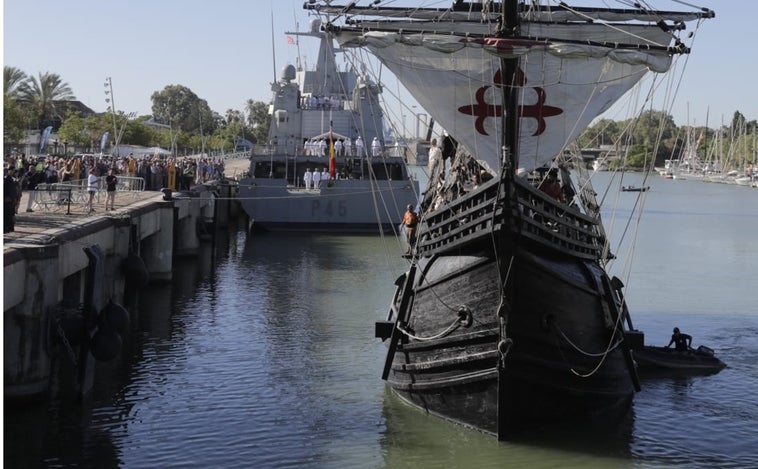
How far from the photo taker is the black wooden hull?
1456cm

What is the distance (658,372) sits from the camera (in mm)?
19906

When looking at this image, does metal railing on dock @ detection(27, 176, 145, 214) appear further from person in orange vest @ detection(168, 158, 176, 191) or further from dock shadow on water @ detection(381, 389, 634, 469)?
dock shadow on water @ detection(381, 389, 634, 469)

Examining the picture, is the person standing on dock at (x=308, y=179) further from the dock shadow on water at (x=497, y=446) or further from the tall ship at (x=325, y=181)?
the dock shadow on water at (x=497, y=446)

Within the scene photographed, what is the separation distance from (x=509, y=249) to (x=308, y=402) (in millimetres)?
5111

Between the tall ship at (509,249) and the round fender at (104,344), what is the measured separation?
444cm

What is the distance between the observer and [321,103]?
56656 mm

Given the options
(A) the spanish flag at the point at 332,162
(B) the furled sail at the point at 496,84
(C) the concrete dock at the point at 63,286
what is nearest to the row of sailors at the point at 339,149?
(A) the spanish flag at the point at 332,162

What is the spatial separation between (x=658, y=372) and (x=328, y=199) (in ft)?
95.9

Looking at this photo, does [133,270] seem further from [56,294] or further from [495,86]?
[495,86]

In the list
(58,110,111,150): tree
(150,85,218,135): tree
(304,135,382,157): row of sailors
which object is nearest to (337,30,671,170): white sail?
(304,135,382,157): row of sailors

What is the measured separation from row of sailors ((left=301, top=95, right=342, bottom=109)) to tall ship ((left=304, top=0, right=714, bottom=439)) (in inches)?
1496

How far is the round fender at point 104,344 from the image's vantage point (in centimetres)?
1669

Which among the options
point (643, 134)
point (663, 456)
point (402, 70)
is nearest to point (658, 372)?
point (663, 456)

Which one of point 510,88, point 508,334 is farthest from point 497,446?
point 510,88
